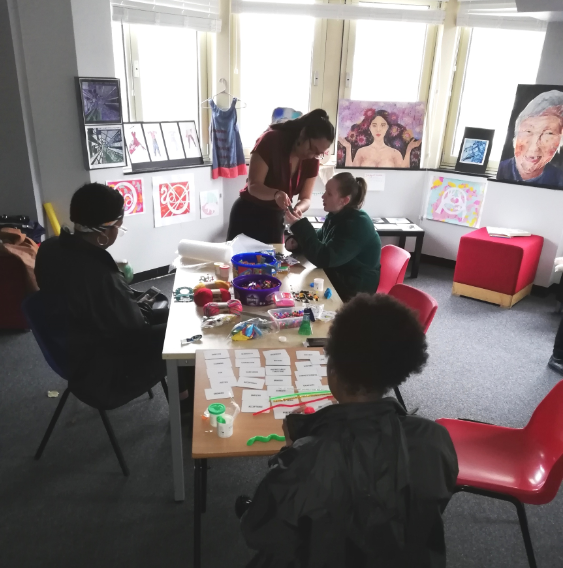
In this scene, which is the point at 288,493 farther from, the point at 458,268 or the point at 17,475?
the point at 458,268

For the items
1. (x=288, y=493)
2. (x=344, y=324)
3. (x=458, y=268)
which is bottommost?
(x=458, y=268)

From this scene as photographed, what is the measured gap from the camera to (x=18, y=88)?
11.4 ft

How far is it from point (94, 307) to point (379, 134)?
3.82 meters

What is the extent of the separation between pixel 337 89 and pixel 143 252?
245cm

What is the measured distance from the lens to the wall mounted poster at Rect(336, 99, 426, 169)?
484cm

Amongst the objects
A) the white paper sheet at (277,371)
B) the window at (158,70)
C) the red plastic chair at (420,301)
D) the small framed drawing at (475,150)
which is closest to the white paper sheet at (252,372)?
the white paper sheet at (277,371)

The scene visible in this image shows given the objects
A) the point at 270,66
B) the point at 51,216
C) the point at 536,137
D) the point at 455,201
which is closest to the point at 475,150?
the point at 455,201

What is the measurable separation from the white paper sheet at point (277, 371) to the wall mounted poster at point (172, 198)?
9.52 feet

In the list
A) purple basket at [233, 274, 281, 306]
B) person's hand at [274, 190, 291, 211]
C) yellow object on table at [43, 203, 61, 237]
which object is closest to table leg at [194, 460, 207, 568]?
purple basket at [233, 274, 281, 306]

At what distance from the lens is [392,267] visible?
281 cm

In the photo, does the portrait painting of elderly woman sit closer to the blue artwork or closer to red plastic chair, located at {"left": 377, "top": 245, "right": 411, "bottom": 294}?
the blue artwork

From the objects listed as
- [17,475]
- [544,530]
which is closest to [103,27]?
[17,475]

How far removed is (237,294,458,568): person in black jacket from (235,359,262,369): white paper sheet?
677 millimetres

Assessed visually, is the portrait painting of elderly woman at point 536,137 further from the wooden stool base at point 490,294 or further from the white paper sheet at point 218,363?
the white paper sheet at point 218,363
